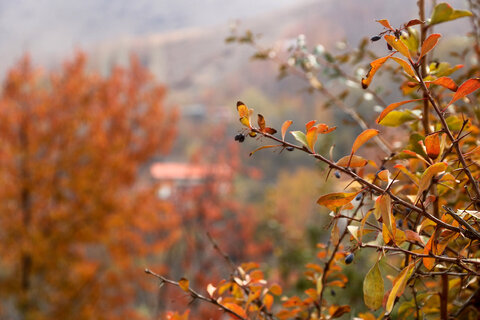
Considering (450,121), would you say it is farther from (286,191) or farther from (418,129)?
(286,191)

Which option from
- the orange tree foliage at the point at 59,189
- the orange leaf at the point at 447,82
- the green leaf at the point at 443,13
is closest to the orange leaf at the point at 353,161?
the orange leaf at the point at 447,82

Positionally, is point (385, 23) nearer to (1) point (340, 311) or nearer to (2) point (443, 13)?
(2) point (443, 13)

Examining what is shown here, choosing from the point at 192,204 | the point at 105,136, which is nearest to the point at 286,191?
the point at 192,204

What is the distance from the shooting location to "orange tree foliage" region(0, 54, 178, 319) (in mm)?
4512

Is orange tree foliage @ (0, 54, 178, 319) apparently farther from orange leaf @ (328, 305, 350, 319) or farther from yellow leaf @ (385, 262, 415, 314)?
yellow leaf @ (385, 262, 415, 314)

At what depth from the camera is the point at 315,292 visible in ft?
2.37

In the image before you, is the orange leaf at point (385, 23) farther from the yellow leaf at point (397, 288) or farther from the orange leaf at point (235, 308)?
the orange leaf at point (235, 308)

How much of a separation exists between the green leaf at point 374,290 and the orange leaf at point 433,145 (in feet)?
0.56

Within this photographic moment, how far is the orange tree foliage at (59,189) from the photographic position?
14.8 feet

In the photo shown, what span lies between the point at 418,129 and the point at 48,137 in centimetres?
467

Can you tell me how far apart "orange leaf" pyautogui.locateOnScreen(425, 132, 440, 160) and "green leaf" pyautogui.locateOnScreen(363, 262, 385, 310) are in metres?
0.17

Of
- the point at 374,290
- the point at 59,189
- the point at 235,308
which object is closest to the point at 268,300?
the point at 235,308

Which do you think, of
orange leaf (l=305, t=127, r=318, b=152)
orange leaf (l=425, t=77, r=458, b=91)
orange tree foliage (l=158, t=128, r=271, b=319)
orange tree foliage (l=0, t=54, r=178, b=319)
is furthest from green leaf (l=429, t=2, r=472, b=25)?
orange tree foliage (l=158, t=128, r=271, b=319)

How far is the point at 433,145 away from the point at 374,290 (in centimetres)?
20
